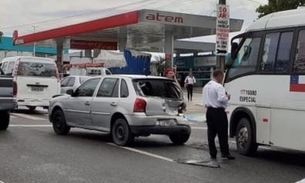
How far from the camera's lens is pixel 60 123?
14047 millimetres

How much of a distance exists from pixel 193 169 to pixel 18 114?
39.8 feet

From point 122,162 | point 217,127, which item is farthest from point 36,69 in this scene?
point 217,127

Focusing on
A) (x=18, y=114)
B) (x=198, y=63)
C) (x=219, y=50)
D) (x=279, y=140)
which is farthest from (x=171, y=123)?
(x=198, y=63)

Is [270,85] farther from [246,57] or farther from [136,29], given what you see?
[136,29]

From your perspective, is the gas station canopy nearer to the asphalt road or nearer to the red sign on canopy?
the red sign on canopy

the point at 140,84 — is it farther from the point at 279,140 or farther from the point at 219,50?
the point at 219,50

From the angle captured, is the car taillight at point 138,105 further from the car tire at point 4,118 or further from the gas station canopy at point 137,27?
the gas station canopy at point 137,27

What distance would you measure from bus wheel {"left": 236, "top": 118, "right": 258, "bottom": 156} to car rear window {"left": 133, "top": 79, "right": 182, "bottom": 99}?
72.8 inches

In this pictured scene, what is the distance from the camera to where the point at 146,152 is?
37.0 ft

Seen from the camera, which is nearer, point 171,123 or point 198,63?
point 171,123

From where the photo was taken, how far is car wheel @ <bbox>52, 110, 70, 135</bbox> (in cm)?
1394

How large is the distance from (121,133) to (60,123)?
2.57 m

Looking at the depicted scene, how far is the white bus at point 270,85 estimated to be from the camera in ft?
32.5

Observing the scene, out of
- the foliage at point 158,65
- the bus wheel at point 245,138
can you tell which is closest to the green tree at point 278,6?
the bus wheel at point 245,138
